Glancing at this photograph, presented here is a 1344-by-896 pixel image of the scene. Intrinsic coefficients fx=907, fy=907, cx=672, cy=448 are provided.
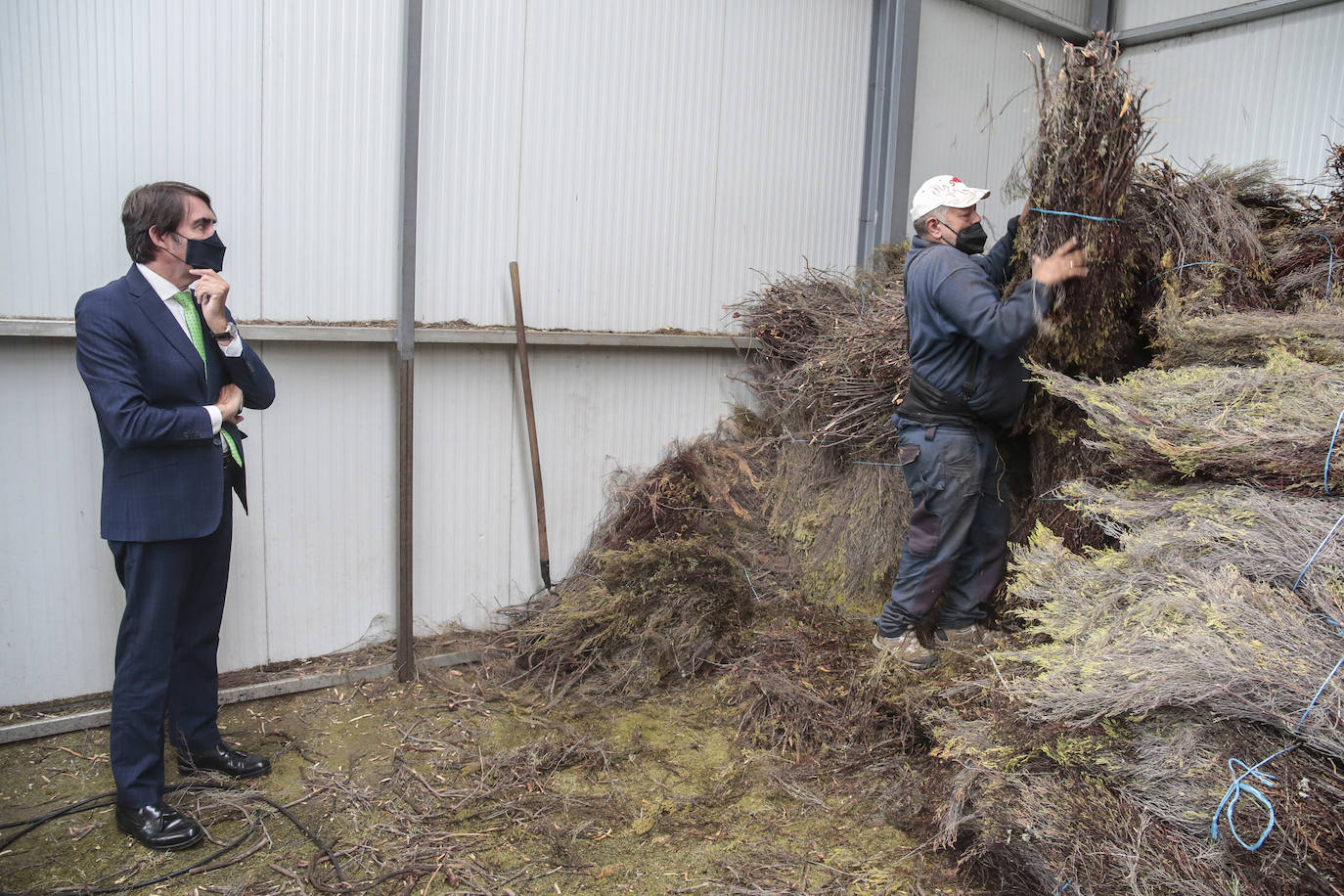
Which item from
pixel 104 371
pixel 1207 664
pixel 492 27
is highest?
pixel 492 27

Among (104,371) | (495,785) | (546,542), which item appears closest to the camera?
(104,371)

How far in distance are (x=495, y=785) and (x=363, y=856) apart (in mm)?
537

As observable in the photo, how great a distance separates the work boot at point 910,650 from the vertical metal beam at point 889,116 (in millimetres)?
Result: 2687

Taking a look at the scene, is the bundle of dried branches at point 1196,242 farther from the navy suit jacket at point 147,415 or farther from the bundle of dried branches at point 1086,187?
the navy suit jacket at point 147,415

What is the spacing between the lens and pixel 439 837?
9.80 ft

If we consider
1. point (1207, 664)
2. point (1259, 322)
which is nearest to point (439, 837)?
point (1207, 664)

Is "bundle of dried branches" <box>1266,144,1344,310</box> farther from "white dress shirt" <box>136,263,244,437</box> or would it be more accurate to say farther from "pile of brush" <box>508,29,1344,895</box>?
"white dress shirt" <box>136,263,244,437</box>

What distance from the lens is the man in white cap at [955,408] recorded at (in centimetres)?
329

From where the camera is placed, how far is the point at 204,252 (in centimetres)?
301

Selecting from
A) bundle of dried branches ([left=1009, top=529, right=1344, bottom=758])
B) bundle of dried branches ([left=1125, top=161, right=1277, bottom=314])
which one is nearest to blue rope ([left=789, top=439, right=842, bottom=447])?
bundle of dried branches ([left=1125, top=161, right=1277, bottom=314])

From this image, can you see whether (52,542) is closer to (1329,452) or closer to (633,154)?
(633,154)

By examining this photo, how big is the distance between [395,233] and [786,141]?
2.37 meters

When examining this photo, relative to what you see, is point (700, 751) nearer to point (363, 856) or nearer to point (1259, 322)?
point (363, 856)

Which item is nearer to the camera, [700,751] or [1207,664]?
[1207,664]
